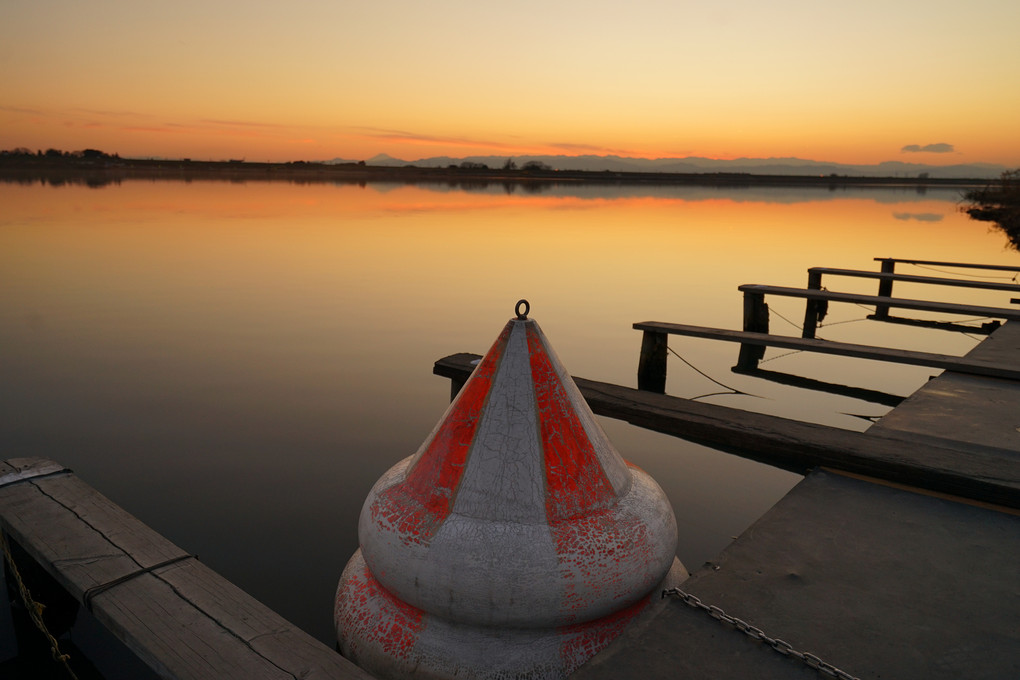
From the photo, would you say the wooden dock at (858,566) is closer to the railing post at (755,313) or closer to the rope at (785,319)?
the railing post at (755,313)

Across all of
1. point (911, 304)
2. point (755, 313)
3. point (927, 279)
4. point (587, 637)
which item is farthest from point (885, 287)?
point (587, 637)

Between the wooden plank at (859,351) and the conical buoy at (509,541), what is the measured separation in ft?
19.0

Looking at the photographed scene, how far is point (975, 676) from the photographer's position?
269 cm

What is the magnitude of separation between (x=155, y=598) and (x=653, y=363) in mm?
8360

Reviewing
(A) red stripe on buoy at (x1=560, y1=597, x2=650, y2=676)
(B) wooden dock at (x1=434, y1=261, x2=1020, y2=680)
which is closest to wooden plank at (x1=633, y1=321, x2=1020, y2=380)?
(B) wooden dock at (x1=434, y1=261, x2=1020, y2=680)

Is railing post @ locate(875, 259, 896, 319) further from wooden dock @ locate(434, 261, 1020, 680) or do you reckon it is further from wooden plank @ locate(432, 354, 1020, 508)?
wooden plank @ locate(432, 354, 1020, 508)

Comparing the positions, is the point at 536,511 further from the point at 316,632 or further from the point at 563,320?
the point at 563,320

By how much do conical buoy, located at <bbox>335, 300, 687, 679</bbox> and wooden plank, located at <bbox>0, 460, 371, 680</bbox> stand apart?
1.73 ft

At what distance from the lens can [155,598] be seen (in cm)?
298

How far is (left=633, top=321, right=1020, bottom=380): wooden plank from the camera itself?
7.39 meters

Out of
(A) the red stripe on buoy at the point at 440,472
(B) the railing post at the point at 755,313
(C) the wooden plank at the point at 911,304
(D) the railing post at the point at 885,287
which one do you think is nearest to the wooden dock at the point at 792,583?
(A) the red stripe on buoy at the point at 440,472

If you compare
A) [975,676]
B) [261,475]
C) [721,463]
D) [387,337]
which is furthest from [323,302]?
[975,676]

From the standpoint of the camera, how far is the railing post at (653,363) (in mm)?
10398

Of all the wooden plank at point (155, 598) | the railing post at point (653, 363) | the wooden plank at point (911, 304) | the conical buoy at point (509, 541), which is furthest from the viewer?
the wooden plank at point (911, 304)
